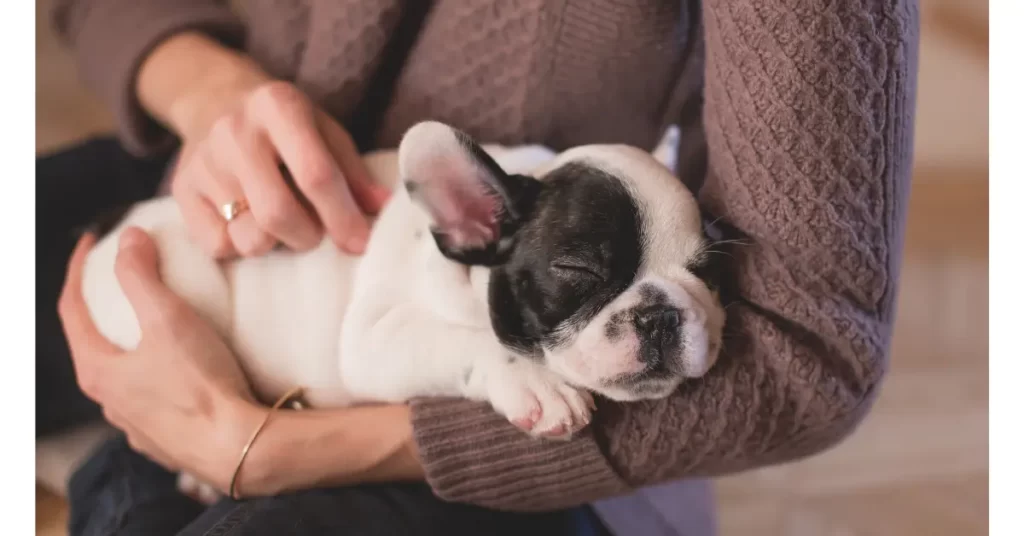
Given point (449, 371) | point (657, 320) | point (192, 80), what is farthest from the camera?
point (192, 80)

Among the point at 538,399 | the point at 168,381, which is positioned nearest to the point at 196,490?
the point at 168,381

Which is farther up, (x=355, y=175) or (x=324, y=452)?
Result: (x=355, y=175)

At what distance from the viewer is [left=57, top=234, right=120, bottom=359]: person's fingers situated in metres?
0.96

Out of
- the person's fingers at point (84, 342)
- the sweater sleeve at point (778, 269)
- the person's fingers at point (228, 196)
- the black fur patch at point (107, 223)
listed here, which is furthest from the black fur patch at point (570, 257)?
the black fur patch at point (107, 223)

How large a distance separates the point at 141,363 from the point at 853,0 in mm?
828

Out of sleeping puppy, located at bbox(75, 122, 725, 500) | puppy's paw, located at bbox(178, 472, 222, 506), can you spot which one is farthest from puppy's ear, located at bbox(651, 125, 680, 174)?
puppy's paw, located at bbox(178, 472, 222, 506)

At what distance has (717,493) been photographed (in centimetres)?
150

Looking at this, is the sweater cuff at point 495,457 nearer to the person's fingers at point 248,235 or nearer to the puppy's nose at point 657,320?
the puppy's nose at point 657,320

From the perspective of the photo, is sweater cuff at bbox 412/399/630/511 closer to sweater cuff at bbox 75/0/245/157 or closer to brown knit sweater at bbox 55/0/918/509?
brown knit sweater at bbox 55/0/918/509

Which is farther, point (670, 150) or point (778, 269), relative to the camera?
point (670, 150)

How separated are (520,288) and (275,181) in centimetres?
31

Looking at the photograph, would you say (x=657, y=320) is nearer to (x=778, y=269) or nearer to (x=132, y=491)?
(x=778, y=269)

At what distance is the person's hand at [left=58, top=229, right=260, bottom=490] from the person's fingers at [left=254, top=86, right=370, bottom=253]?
0.66 feet

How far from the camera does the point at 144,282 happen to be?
0.92m
